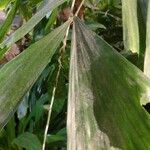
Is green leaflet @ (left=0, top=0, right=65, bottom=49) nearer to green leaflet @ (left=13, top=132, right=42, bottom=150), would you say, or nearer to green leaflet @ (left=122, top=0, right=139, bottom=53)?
green leaflet @ (left=122, top=0, right=139, bottom=53)

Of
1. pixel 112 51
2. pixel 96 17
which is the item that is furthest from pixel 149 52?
pixel 96 17

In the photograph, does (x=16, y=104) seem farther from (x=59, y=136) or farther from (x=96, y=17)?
(x=96, y=17)

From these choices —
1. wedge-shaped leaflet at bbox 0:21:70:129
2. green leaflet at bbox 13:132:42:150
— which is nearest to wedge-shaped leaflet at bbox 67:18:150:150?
wedge-shaped leaflet at bbox 0:21:70:129

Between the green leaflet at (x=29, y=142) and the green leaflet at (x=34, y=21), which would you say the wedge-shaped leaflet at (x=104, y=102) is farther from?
the green leaflet at (x=29, y=142)

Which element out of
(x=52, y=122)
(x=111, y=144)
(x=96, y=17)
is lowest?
(x=52, y=122)

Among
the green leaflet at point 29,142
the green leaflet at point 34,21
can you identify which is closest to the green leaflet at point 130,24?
the green leaflet at point 34,21

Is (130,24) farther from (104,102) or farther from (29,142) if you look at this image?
(29,142)
